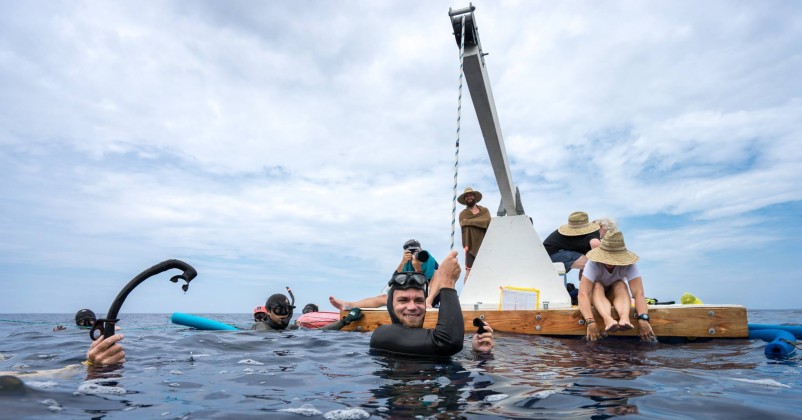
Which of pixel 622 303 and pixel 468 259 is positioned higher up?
pixel 468 259

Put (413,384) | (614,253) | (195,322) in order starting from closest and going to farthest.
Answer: (413,384), (614,253), (195,322)

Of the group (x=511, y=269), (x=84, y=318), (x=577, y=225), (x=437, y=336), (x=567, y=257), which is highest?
(x=577, y=225)

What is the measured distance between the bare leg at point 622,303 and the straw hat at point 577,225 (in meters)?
2.15

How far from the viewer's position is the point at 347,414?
8.71ft

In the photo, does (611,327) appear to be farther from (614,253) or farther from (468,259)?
(468,259)

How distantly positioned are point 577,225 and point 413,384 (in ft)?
19.8

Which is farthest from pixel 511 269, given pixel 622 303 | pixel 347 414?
pixel 347 414

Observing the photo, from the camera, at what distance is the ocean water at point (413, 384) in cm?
271

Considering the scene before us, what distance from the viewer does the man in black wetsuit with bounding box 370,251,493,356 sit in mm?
4281

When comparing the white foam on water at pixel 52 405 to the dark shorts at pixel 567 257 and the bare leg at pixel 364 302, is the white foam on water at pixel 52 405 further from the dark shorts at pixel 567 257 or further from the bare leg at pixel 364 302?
the dark shorts at pixel 567 257

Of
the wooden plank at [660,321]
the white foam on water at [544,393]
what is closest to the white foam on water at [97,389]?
the white foam on water at [544,393]

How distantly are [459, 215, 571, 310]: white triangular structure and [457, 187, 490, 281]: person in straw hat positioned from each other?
48.1 inches

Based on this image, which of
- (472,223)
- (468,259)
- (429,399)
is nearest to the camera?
(429,399)

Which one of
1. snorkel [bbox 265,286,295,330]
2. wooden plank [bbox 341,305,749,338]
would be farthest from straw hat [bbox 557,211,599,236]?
snorkel [bbox 265,286,295,330]
